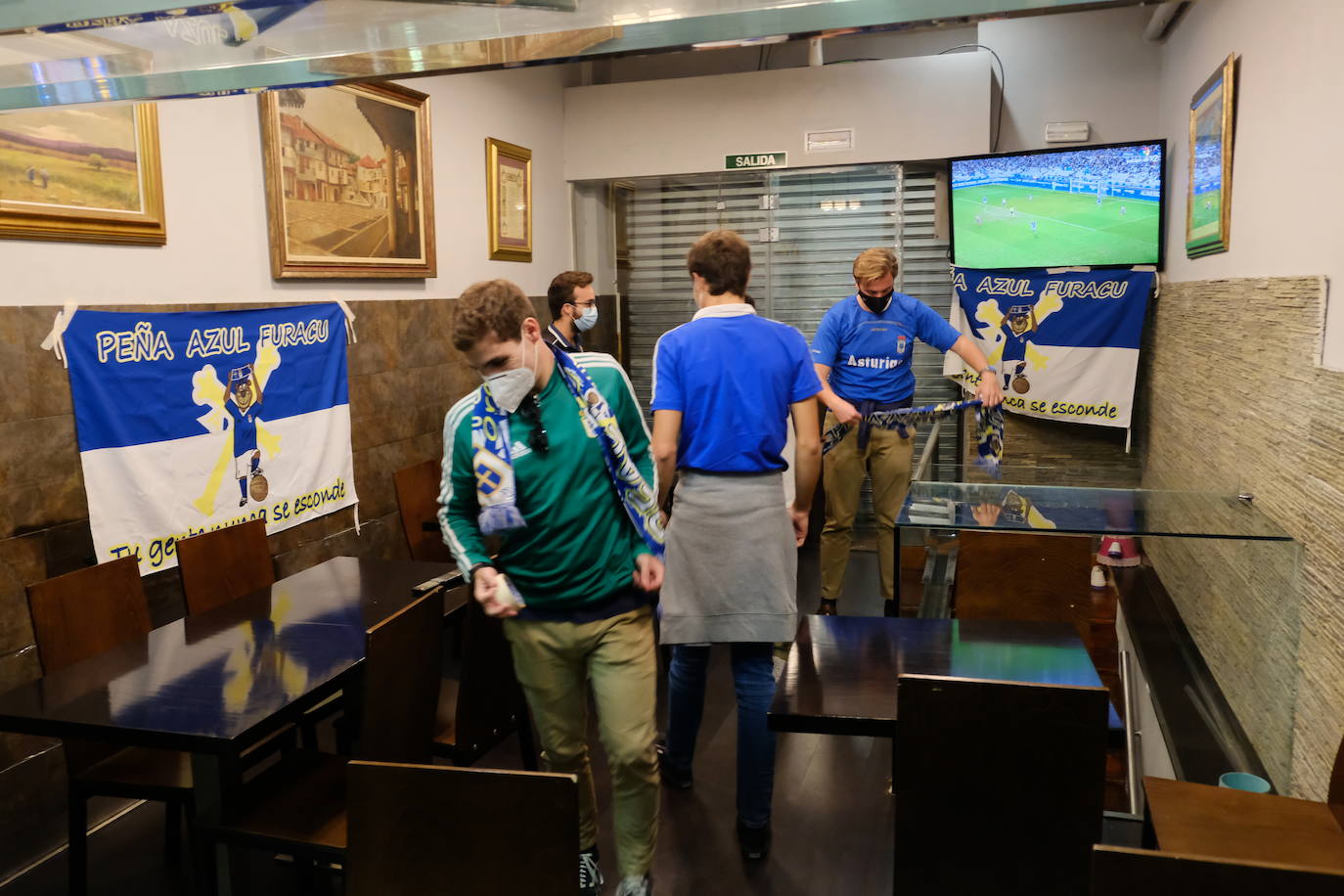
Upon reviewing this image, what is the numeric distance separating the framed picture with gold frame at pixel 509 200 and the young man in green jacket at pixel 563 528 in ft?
11.1

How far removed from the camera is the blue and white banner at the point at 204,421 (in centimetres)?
311

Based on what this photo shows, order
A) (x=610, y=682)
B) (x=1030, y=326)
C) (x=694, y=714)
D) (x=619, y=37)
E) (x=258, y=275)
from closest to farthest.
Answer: (x=619, y=37) < (x=610, y=682) < (x=694, y=714) < (x=258, y=275) < (x=1030, y=326)

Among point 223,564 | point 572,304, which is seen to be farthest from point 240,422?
point 572,304

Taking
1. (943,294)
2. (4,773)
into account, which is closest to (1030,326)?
(943,294)

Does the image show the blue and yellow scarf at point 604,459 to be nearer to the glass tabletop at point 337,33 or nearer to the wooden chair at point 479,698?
the wooden chair at point 479,698

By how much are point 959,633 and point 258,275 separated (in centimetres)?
293

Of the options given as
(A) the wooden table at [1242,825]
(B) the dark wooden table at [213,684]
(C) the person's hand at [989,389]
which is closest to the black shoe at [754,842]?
(A) the wooden table at [1242,825]

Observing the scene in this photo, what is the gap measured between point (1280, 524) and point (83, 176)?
147 inches

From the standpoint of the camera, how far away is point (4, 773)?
9.36ft

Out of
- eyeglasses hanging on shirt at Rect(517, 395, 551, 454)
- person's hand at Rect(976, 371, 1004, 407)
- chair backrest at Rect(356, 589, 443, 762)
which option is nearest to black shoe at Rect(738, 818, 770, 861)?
chair backrest at Rect(356, 589, 443, 762)

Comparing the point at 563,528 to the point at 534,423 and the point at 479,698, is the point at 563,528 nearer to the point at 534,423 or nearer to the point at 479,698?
the point at 534,423

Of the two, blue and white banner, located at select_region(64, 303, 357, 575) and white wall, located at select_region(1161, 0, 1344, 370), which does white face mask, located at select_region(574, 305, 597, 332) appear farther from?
white wall, located at select_region(1161, 0, 1344, 370)

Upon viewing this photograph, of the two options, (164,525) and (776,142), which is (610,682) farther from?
(776,142)

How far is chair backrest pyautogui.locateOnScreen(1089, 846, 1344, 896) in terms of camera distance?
1149mm
